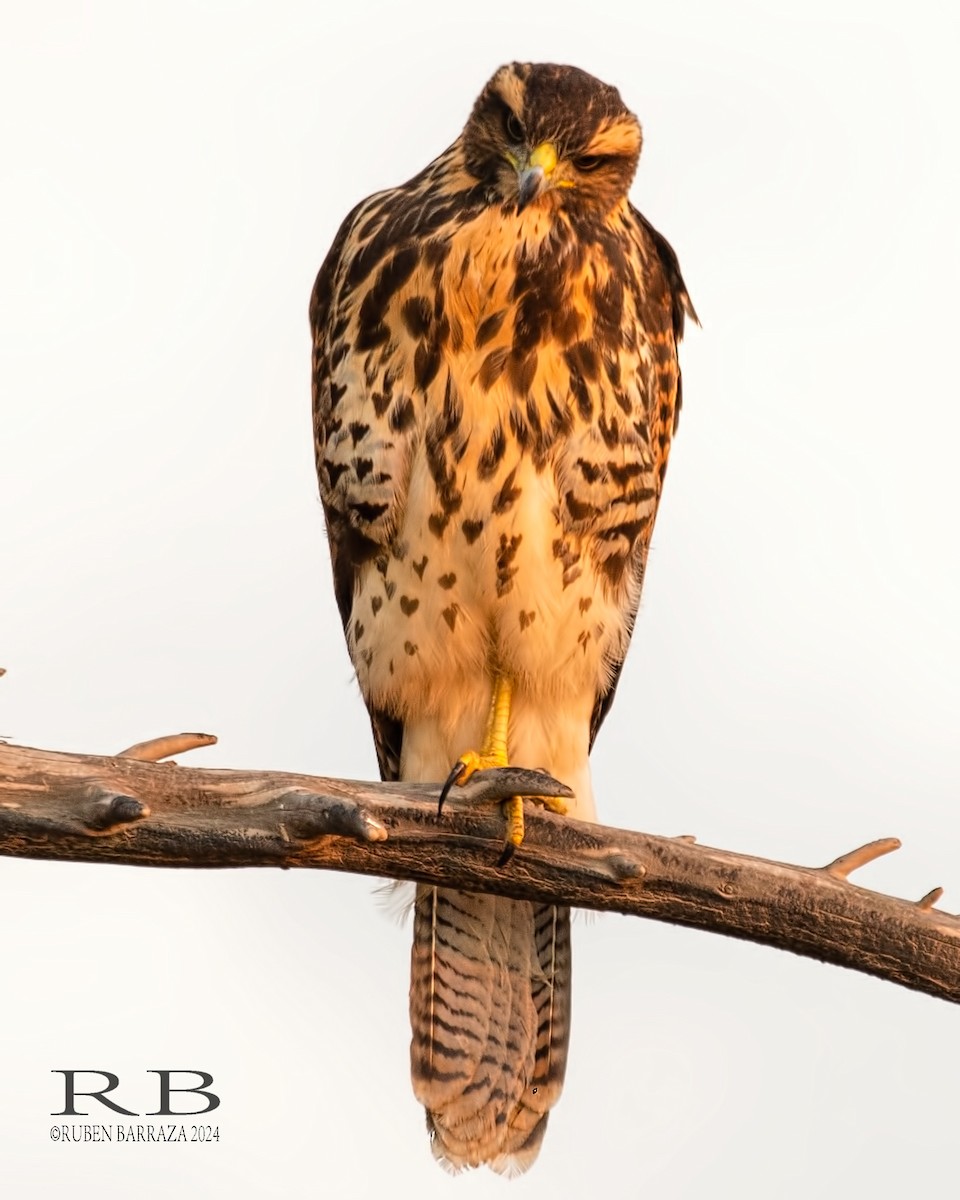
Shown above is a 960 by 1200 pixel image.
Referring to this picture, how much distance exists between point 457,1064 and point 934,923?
1933mm

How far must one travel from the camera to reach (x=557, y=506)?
5.23 metres

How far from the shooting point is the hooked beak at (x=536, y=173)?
15.9 ft

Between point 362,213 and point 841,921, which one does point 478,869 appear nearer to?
point 841,921

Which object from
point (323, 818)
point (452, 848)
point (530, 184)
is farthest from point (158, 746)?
point (530, 184)

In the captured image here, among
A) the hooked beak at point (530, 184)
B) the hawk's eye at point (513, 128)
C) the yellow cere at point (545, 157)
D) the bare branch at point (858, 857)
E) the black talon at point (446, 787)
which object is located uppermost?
the hawk's eye at point (513, 128)

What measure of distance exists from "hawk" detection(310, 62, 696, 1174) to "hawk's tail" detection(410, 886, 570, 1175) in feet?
2.13

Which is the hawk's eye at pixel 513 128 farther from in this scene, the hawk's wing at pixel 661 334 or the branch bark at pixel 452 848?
the branch bark at pixel 452 848

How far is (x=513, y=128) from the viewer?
16.4 ft

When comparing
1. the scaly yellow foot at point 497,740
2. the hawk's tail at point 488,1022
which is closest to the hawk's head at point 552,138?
the scaly yellow foot at point 497,740

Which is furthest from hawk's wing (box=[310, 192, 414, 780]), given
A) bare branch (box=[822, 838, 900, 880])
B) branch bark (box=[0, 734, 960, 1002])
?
bare branch (box=[822, 838, 900, 880])

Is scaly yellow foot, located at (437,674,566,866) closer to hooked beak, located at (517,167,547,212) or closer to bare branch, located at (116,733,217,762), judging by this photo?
bare branch, located at (116,733,217,762)

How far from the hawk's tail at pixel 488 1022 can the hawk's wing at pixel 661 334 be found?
944 millimetres

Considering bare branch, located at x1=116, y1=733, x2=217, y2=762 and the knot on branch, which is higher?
bare branch, located at x1=116, y1=733, x2=217, y2=762

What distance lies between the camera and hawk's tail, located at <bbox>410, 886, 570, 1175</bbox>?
5992 millimetres
